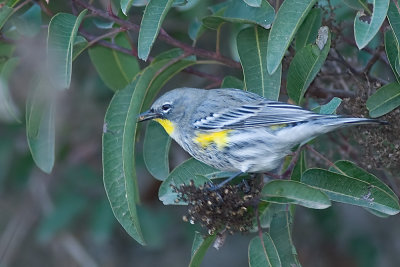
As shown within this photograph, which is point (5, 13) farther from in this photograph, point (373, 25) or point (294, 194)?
point (373, 25)

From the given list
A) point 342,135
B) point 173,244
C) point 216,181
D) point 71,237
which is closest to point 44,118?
point 216,181

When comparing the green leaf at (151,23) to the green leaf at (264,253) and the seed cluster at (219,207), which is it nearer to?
the seed cluster at (219,207)

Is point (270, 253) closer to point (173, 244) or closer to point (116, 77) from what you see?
point (116, 77)

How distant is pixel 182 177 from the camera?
356 cm

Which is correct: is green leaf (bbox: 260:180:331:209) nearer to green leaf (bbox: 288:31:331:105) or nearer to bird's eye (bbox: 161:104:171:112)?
green leaf (bbox: 288:31:331:105)

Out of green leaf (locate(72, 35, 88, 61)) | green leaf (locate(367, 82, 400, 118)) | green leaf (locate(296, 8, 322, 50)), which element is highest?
green leaf (locate(296, 8, 322, 50))

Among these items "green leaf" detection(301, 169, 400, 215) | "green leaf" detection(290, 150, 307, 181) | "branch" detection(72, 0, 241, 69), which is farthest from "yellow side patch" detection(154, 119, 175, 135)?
"green leaf" detection(301, 169, 400, 215)

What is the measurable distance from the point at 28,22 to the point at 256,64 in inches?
51.7

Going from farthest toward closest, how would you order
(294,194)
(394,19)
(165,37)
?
(165,37) → (394,19) → (294,194)

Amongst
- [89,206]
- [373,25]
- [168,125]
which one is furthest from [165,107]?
[89,206]

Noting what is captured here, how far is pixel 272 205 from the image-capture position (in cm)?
353

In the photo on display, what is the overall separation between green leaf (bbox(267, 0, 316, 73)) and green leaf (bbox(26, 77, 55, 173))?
4.36ft

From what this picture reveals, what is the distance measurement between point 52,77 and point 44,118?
621mm

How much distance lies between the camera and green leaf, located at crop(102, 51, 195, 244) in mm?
3408
